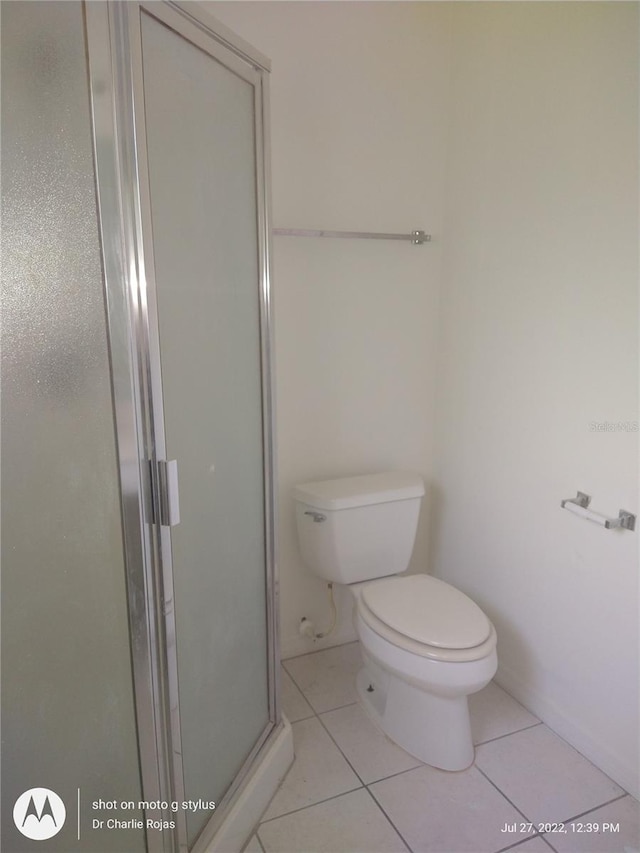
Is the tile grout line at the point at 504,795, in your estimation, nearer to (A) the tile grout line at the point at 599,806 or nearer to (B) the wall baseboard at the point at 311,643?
(A) the tile grout line at the point at 599,806

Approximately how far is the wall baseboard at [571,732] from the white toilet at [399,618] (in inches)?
13.2

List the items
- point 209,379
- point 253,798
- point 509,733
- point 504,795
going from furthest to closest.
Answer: point 509,733 → point 504,795 → point 253,798 → point 209,379

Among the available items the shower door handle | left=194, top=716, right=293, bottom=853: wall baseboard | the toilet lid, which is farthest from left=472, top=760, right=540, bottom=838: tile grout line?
the shower door handle

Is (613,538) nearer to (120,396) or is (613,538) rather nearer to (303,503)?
(303,503)

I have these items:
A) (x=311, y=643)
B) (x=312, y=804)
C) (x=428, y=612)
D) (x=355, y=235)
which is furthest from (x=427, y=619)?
(x=355, y=235)

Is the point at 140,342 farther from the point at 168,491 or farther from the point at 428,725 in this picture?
the point at 428,725

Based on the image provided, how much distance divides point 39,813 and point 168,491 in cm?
57

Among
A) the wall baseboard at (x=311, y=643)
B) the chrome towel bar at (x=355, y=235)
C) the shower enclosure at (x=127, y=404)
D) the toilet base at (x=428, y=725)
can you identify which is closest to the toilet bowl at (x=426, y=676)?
the toilet base at (x=428, y=725)

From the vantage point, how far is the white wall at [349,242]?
1780mm

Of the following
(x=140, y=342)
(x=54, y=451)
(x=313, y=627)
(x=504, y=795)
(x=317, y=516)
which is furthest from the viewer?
(x=313, y=627)

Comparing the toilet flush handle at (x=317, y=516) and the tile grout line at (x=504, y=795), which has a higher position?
the toilet flush handle at (x=317, y=516)

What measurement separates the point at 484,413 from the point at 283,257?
921mm

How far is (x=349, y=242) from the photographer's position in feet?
6.35

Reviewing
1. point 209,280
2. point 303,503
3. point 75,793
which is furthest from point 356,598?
point 209,280
